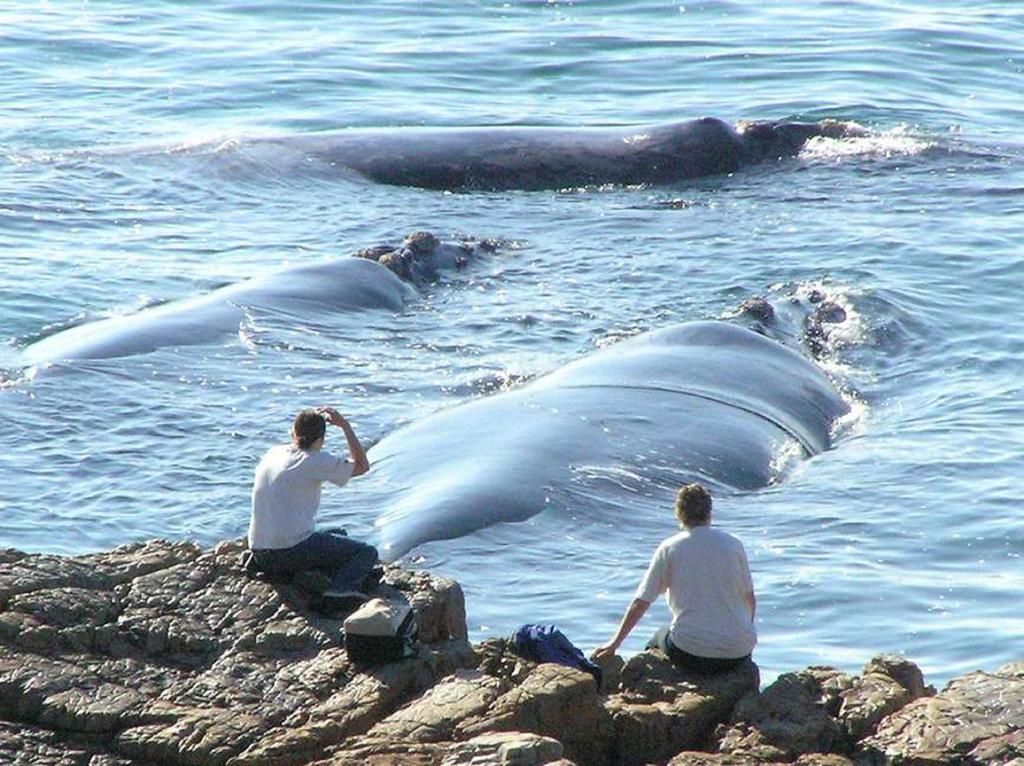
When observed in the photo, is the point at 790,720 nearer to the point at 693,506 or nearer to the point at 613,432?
the point at 693,506

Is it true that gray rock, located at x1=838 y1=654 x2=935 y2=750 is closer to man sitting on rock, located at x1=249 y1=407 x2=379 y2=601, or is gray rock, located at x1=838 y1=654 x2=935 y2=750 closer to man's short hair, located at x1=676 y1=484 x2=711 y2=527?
man's short hair, located at x1=676 y1=484 x2=711 y2=527

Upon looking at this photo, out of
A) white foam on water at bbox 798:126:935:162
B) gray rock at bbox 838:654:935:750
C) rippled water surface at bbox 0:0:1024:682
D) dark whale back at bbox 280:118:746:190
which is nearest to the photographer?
gray rock at bbox 838:654:935:750

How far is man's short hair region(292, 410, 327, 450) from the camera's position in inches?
529

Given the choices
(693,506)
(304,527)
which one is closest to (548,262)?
(304,527)

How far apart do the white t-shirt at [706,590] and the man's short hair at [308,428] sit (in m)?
2.39

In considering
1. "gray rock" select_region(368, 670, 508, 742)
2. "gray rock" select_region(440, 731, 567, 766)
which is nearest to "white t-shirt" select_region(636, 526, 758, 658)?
"gray rock" select_region(368, 670, 508, 742)

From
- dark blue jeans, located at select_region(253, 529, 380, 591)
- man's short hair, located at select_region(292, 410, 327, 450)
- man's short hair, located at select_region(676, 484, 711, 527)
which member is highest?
man's short hair, located at select_region(292, 410, 327, 450)

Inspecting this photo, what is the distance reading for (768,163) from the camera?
33312 mm

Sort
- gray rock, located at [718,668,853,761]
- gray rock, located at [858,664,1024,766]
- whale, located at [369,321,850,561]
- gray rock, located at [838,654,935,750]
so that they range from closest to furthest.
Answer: gray rock, located at [858,664,1024,766]
gray rock, located at [718,668,853,761]
gray rock, located at [838,654,935,750]
whale, located at [369,321,850,561]

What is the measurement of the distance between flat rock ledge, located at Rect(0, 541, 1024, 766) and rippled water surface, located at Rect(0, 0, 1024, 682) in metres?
3.10

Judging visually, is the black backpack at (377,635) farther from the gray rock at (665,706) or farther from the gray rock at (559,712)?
the gray rock at (665,706)

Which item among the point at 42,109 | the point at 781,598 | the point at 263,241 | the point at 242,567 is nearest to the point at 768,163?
the point at 263,241

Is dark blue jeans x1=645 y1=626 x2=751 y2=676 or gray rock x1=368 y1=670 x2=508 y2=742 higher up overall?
gray rock x1=368 y1=670 x2=508 y2=742

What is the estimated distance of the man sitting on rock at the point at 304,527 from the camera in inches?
512
